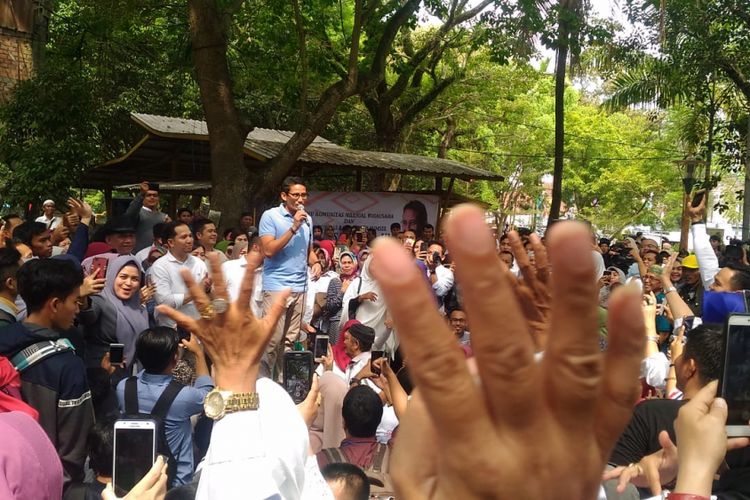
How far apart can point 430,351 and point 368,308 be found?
21.8 ft

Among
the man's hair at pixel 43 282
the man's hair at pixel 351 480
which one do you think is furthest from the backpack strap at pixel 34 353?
the man's hair at pixel 351 480

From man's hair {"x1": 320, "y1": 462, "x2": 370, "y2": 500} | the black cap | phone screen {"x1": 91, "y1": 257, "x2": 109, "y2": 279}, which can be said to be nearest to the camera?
man's hair {"x1": 320, "y1": 462, "x2": 370, "y2": 500}

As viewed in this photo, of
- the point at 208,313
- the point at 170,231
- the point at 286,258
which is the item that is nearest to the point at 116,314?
the point at 170,231

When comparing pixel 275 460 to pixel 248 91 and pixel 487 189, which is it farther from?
pixel 487 189

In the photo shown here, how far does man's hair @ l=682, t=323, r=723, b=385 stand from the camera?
280 centimetres

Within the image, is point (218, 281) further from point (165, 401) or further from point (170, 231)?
point (170, 231)

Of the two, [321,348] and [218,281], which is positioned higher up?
[218,281]

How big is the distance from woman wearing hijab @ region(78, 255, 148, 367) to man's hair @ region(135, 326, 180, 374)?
1200 millimetres

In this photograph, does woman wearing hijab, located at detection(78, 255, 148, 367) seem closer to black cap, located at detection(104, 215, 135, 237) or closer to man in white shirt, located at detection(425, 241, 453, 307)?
black cap, located at detection(104, 215, 135, 237)

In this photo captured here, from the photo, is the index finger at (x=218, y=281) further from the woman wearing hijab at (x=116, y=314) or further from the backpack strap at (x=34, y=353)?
the woman wearing hijab at (x=116, y=314)

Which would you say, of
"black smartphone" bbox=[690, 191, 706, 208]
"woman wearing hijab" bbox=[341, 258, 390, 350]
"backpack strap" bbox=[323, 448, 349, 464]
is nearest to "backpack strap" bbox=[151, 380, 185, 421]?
"backpack strap" bbox=[323, 448, 349, 464]

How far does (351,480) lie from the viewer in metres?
2.96

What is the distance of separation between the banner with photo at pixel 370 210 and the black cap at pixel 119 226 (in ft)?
27.6

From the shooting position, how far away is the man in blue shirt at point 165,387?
367 cm
